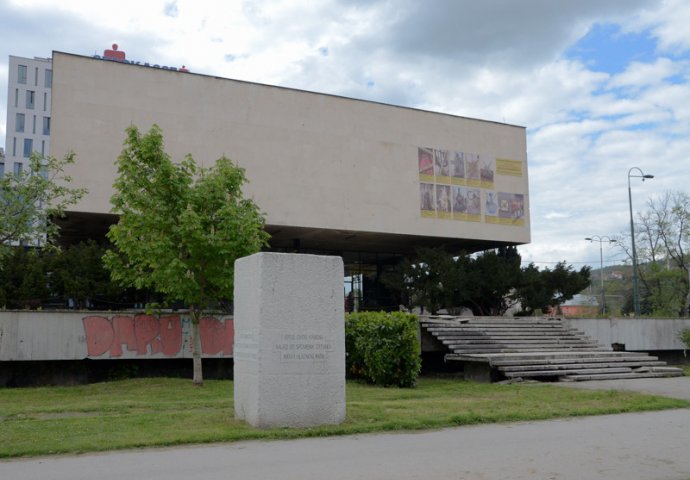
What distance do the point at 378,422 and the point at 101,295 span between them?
1567 cm

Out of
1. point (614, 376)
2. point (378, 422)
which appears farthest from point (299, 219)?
point (378, 422)

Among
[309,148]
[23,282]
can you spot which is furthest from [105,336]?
[309,148]

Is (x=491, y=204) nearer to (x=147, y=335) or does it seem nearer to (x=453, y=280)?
(x=453, y=280)

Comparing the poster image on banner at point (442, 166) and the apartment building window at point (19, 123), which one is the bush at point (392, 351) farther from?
the apartment building window at point (19, 123)

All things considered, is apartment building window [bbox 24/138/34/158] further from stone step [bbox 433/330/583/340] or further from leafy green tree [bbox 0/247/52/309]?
stone step [bbox 433/330/583/340]

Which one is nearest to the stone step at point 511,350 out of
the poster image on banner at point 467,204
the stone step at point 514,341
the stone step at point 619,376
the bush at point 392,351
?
the stone step at point 514,341

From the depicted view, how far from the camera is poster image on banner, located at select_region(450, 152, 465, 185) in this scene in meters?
35.6

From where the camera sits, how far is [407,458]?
8.49 metres

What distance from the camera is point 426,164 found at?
3484 cm

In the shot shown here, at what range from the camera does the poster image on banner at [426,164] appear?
34625mm

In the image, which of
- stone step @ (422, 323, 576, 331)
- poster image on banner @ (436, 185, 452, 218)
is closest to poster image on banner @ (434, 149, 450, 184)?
poster image on banner @ (436, 185, 452, 218)

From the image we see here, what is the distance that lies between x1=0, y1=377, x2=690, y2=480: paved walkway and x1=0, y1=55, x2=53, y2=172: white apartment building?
84155 millimetres

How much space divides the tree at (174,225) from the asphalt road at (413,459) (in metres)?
10.1

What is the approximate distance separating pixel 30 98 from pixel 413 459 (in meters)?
89.5
